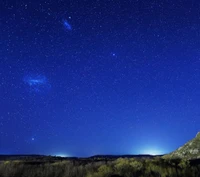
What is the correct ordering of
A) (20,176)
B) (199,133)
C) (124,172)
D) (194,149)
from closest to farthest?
(124,172) < (20,176) < (194,149) < (199,133)

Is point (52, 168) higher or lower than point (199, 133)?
lower

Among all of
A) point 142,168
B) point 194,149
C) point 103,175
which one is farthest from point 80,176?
point 194,149

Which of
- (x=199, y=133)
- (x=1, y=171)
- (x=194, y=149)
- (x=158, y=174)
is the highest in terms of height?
(x=199, y=133)

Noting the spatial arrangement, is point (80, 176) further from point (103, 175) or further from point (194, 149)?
point (194, 149)

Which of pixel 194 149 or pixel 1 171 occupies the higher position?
pixel 194 149

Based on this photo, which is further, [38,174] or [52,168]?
[52,168]

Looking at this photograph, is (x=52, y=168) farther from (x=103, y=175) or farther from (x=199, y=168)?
(x=199, y=168)

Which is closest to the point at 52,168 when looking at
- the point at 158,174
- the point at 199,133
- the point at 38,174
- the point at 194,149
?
the point at 38,174

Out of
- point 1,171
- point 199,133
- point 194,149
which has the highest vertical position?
point 199,133

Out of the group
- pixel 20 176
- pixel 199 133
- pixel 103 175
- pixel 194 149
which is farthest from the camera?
pixel 199 133

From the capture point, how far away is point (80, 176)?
2066cm

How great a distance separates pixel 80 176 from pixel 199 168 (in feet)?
35.6

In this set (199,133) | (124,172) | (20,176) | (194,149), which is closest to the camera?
(124,172)

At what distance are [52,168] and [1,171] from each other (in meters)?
4.88
